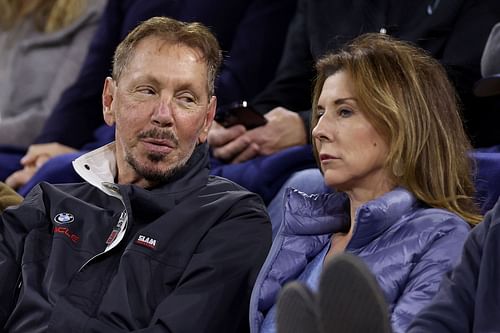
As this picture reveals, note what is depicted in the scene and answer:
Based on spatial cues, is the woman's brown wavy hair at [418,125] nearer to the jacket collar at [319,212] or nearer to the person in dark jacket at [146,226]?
the jacket collar at [319,212]

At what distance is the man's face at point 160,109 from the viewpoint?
6.30 feet

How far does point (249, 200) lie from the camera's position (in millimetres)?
1905

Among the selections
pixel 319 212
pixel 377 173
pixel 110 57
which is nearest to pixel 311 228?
pixel 319 212

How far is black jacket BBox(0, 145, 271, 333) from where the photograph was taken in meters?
1.75

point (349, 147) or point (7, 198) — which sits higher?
point (349, 147)

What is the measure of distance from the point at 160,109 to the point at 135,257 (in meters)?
0.27

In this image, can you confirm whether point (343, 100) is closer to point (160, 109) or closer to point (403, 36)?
point (160, 109)

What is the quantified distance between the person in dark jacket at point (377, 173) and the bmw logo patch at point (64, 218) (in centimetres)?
36

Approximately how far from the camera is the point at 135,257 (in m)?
1.80

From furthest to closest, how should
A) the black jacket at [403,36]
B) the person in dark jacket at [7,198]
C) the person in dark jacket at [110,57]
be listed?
the person in dark jacket at [110,57] → the black jacket at [403,36] → the person in dark jacket at [7,198]

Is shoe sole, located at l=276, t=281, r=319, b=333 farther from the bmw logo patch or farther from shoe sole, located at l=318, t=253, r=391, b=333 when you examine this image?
the bmw logo patch

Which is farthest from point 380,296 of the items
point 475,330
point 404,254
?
point 404,254

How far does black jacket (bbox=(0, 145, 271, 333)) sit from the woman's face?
0.18 m

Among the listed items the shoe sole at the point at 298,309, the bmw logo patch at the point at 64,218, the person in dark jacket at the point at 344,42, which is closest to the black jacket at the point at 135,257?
the bmw logo patch at the point at 64,218
